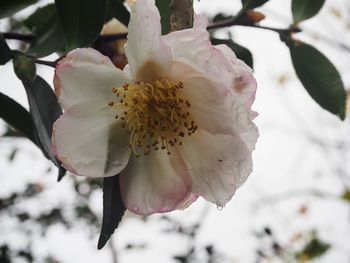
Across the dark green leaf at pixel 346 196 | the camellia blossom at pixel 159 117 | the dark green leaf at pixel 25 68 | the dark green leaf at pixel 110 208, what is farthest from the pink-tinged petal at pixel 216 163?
the dark green leaf at pixel 346 196

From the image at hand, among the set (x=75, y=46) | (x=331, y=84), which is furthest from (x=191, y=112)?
(x=331, y=84)

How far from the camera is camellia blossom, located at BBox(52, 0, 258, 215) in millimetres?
562

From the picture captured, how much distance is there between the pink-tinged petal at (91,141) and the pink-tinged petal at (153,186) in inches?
0.9

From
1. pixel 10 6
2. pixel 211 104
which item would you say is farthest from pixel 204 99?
pixel 10 6

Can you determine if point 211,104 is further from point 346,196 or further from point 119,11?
point 346,196

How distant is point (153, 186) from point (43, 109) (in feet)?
0.59

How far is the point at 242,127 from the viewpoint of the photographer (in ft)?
1.88

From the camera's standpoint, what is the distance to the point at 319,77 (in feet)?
2.97

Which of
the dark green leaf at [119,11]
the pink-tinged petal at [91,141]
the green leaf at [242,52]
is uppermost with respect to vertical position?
the dark green leaf at [119,11]

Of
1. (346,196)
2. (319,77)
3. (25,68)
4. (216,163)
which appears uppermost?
(25,68)

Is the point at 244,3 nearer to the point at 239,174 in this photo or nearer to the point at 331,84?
the point at 331,84

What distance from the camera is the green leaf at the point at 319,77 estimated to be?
34.7 inches

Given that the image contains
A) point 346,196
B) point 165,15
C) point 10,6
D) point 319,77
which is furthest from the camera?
point 346,196

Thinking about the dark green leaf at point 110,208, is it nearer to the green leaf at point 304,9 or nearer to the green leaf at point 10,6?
the green leaf at point 10,6
